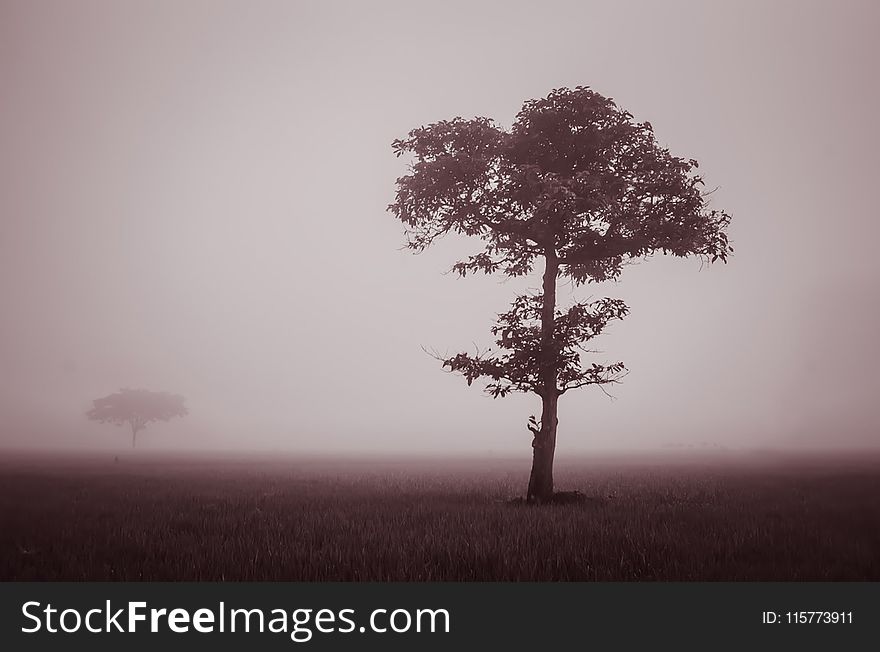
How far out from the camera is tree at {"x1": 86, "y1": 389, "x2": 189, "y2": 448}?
11288 centimetres

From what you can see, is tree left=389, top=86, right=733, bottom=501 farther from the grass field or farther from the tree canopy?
the grass field

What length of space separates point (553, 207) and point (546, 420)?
6518mm

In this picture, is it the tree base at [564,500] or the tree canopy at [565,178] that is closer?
the tree base at [564,500]

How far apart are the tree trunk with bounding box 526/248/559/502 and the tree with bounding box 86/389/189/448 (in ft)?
374

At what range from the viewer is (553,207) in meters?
16.7

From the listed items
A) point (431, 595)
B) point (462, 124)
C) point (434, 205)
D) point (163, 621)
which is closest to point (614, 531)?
point (431, 595)

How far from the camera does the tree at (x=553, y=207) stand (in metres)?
16.9

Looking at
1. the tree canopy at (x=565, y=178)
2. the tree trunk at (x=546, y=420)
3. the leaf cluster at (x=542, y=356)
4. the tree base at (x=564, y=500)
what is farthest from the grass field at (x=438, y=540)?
the tree canopy at (x=565, y=178)

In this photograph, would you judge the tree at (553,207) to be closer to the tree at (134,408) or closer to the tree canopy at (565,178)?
the tree canopy at (565,178)

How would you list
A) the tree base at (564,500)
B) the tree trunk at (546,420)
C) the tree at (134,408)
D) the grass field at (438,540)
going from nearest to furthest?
the grass field at (438,540) < the tree base at (564,500) < the tree trunk at (546,420) < the tree at (134,408)

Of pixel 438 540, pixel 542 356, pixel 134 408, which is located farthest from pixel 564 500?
pixel 134 408

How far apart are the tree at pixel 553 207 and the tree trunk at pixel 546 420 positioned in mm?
32

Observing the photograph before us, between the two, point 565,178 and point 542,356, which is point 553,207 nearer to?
point 565,178

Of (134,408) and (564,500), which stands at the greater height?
(564,500)
